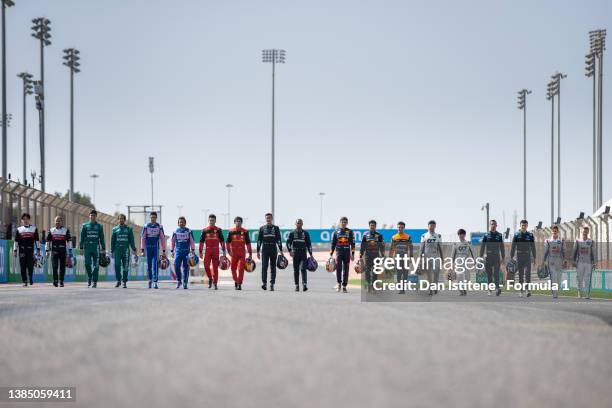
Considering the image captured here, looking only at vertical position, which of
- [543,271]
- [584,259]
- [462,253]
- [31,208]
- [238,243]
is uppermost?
[31,208]

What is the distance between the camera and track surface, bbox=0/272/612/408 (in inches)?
245

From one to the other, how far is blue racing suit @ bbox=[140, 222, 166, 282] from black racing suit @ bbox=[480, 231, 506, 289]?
7014 millimetres

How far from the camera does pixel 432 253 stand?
2150 cm

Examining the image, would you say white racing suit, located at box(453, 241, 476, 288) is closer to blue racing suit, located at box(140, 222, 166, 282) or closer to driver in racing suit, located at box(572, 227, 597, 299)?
driver in racing suit, located at box(572, 227, 597, 299)

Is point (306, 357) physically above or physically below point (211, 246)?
below

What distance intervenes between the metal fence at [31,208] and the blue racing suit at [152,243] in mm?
6742

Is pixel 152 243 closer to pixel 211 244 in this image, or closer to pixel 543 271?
pixel 211 244

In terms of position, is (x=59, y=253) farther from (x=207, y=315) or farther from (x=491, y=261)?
(x=207, y=315)

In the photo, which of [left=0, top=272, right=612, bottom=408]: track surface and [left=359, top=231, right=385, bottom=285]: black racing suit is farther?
[left=359, top=231, right=385, bottom=285]: black racing suit

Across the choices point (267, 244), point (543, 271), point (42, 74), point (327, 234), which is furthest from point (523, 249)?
point (327, 234)

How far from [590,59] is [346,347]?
166 ft

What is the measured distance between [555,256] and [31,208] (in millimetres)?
15677

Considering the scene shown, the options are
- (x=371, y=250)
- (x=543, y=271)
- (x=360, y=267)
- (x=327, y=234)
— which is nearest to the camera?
(x=371, y=250)

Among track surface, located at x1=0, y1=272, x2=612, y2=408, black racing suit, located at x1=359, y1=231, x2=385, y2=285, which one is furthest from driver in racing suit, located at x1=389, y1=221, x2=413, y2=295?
track surface, located at x1=0, y1=272, x2=612, y2=408
